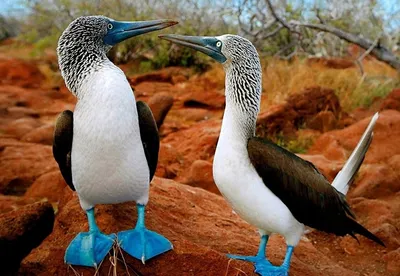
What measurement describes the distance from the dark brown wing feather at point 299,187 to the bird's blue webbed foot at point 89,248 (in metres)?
0.90

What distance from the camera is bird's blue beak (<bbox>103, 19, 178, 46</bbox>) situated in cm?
297

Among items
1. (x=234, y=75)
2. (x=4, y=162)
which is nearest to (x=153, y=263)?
(x=234, y=75)

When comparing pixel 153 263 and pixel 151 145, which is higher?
pixel 151 145

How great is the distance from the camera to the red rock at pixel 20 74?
53.4 feet

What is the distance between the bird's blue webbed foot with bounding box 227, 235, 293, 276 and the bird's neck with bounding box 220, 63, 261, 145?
64 centimetres

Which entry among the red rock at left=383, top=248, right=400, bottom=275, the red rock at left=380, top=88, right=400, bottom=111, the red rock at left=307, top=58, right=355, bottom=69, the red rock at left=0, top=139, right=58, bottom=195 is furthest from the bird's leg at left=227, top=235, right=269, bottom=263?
the red rock at left=307, top=58, right=355, bottom=69

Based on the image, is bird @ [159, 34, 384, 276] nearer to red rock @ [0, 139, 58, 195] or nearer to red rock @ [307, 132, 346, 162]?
red rock @ [307, 132, 346, 162]

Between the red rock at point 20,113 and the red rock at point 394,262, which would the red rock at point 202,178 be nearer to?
the red rock at point 394,262

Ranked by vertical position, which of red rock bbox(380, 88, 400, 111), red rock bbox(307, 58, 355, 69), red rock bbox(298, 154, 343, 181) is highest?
red rock bbox(380, 88, 400, 111)

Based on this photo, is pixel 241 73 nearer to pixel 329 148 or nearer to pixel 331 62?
pixel 329 148

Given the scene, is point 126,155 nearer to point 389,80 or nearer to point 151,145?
point 151,145

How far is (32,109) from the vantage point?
12.0m

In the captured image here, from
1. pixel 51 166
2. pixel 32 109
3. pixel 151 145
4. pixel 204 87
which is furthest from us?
pixel 204 87

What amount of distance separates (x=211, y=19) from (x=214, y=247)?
11.4 metres
